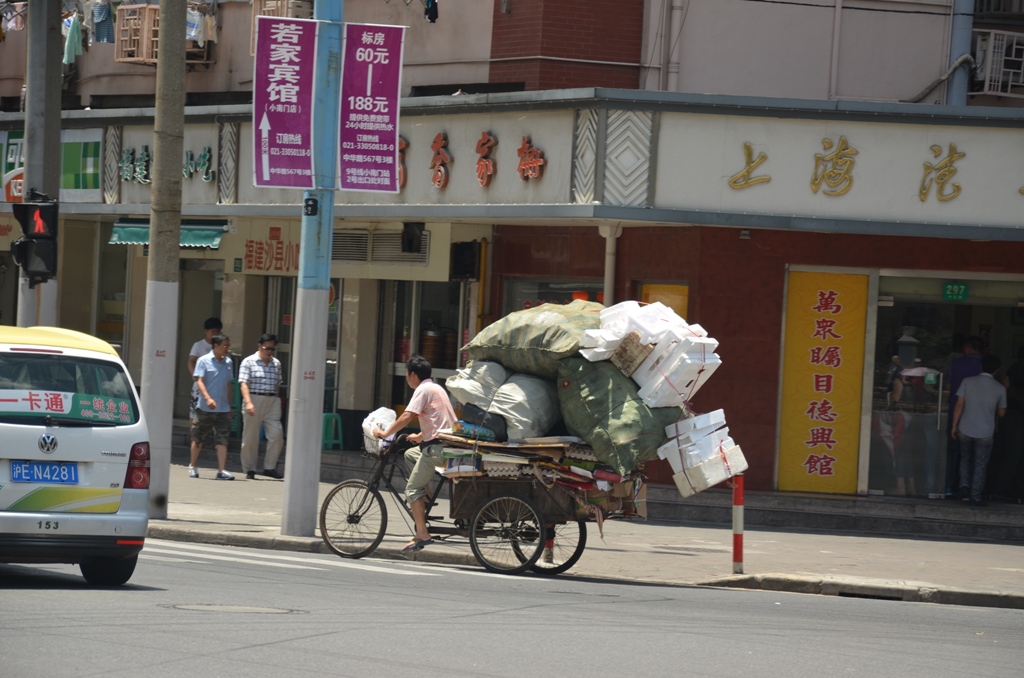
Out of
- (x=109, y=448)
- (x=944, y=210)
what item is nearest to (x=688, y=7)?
(x=944, y=210)

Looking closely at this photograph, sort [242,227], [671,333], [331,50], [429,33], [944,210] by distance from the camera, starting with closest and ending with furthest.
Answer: [671,333] < [331,50] < [944,210] < [429,33] < [242,227]

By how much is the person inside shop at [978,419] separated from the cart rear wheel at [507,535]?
7055 millimetres

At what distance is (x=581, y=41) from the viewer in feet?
60.4

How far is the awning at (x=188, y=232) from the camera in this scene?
70.1ft

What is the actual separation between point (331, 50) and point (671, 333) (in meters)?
4.65

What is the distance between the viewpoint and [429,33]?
1975 centimetres

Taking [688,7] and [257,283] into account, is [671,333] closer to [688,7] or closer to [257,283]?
[688,7]

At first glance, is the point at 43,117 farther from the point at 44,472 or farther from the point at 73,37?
the point at 44,472

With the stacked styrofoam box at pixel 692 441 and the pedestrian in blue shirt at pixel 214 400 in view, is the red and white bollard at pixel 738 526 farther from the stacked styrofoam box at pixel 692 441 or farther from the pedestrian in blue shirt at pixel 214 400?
the pedestrian in blue shirt at pixel 214 400

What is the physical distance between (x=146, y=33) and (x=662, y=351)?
13.3m

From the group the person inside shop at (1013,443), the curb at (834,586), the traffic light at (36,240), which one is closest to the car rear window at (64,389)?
the curb at (834,586)

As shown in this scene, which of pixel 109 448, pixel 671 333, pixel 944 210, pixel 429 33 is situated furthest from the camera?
pixel 429 33


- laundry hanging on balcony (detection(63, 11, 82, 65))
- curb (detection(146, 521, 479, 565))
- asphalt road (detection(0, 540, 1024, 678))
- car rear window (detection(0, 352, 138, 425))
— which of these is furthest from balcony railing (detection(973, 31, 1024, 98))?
laundry hanging on balcony (detection(63, 11, 82, 65))

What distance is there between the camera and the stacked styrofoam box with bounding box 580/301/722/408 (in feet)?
38.9
